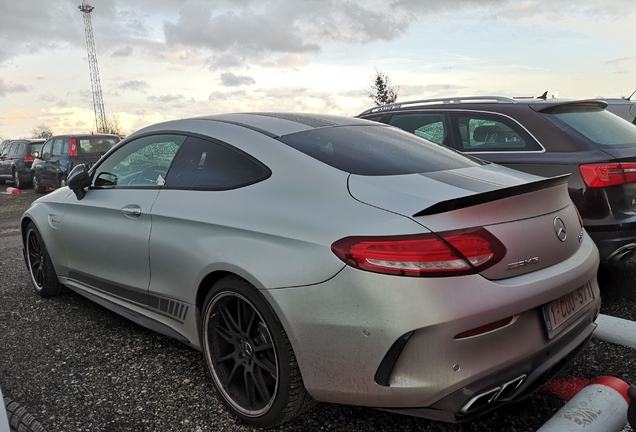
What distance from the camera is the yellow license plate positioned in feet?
7.29

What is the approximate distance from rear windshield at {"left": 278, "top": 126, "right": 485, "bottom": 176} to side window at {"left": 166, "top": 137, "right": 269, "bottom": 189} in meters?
0.23

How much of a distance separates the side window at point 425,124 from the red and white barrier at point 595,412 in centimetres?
292

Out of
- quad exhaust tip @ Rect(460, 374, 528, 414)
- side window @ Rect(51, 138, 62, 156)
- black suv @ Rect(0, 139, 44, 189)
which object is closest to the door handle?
quad exhaust tip @ Rect(460, 374, 528, 414)

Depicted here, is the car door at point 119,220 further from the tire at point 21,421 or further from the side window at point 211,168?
the tire at point 21,421

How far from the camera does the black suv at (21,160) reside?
18078 mm

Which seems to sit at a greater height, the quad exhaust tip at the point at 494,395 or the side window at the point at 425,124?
the side window at the point at 425,124

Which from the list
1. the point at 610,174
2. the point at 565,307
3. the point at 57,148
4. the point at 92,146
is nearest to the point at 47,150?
the point at 57,148

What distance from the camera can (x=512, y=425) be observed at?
2539mm

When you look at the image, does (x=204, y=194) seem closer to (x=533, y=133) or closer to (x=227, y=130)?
(x=227, y=130)

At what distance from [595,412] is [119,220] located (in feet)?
9.00

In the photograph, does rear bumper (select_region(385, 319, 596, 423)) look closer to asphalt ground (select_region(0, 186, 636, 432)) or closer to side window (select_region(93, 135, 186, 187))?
asphalt ground (select_region(0, 186, 636, 432))

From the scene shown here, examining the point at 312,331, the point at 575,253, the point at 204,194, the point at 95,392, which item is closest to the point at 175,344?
the point at 95,392

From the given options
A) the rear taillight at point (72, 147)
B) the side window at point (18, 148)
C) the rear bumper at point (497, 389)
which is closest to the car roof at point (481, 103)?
the rear bumper at point (497, 389)

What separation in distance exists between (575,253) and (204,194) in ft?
5.96
